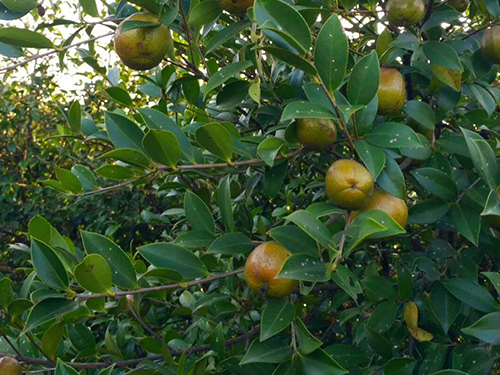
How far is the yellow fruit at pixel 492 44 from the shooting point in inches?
46.9

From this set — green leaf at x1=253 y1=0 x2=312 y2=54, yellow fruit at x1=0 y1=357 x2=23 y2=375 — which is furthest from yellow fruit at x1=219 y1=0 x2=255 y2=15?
yellow fruit at x1=0 y1=357 x2=23 y2=375

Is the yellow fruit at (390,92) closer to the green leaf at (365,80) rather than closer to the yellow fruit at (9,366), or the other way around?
the green leaf at (365,80)

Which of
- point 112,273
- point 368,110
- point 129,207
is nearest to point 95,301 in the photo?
point 112,273

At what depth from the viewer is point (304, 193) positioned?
1.54 meters

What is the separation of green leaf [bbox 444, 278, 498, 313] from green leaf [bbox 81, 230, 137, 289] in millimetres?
597

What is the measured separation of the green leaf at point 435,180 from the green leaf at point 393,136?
11 centimetres

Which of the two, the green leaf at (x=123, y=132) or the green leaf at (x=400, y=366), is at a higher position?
the green leaf at (x=123, y=132)

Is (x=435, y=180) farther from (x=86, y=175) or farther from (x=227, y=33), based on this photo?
(x=86, y=175)

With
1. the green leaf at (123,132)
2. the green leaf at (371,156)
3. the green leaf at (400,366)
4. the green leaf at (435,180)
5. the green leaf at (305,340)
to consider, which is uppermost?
the green leaf at (123,132)

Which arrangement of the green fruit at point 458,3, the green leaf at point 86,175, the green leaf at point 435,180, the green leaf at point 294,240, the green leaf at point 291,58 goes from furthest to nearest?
1. the green leaf at point 86,175
2. the green fruit at point 458,3
3. the green leaf at point 435,180
4. the green leaf at point 294,240
5. the green leaf at point 291,58

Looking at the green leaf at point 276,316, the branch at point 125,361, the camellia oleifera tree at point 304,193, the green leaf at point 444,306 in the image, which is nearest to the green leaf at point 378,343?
the camellia oleifera tree at point 304,193

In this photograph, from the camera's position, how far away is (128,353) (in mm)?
1554

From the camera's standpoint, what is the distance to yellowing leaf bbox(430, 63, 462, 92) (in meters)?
1.18

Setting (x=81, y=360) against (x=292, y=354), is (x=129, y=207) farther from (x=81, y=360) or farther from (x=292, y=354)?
(x=292, y=354)
